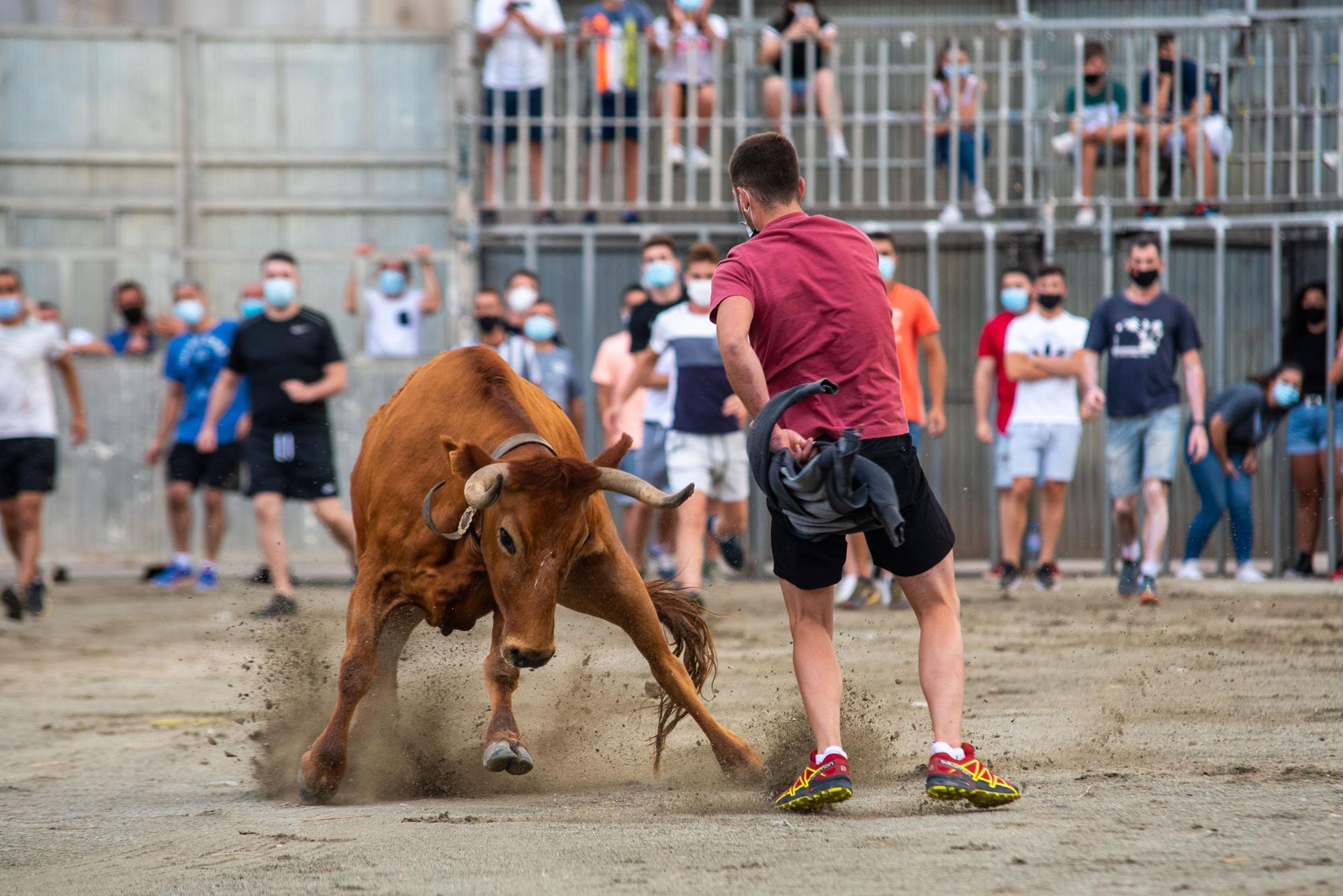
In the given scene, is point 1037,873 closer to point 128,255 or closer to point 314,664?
point 314,664

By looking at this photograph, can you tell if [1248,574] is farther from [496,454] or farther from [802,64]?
[496,454]

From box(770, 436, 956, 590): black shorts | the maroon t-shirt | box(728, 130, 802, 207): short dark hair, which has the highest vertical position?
box(728, 130, 802, 207): short dark hair

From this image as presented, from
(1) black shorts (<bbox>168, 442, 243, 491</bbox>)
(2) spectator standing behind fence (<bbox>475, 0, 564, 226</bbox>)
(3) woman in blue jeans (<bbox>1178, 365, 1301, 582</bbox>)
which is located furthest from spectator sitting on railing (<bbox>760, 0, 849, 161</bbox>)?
(1) black shorts (<bbox>168, 442, 243, 491</bbox>)

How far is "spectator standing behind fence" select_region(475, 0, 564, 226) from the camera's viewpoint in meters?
13.5

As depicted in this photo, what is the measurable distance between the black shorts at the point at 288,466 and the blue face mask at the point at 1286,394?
269 inches

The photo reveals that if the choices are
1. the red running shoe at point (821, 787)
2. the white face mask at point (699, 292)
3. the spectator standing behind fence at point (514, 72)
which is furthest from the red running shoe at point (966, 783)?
the spectator standing behind fence at point (514, 72)

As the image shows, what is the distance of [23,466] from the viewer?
430 inches

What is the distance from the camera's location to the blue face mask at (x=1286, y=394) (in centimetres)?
1173

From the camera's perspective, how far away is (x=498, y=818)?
184 inches

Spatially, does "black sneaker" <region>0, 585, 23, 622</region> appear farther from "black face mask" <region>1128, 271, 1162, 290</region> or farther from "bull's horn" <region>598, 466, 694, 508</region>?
"black face mask" <region>1128, 271, 1162, 290</region>

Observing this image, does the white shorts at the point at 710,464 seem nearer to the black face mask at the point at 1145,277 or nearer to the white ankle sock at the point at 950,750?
the black face mask at the point at 1145,277

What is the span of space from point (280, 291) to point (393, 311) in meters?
2.88

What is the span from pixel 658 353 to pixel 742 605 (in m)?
1.94

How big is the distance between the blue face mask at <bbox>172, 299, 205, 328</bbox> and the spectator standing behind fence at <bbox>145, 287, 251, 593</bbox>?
1.14 feet
